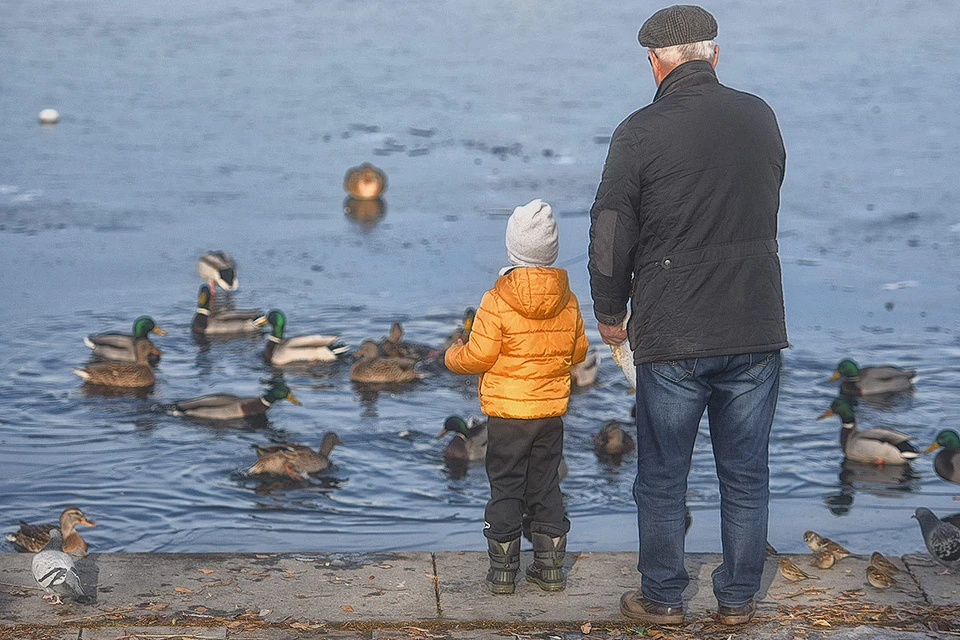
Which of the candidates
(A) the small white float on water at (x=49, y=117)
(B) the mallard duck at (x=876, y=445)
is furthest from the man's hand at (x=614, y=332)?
(A) the small white float on water at (x=49, y=117)

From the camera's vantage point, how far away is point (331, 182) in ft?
51.6

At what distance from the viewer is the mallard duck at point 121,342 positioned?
9828 mm

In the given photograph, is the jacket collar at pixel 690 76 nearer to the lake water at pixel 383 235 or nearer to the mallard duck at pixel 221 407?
the lake water at pixel 383 235

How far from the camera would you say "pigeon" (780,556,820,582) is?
5.45 metres

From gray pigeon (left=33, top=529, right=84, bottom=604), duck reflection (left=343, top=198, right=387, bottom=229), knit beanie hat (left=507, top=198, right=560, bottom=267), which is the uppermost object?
duck reflection (left=343, top=198, right=387, bottom=229)

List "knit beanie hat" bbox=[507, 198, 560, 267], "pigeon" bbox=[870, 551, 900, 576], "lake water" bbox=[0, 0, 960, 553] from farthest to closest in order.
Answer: "lake water" bbox=[0, 0, 960, 553], "pigeon" bbox=[870, 551, 900, 576], "knit beanie hat" bbox=[507, 198, 560, 267]

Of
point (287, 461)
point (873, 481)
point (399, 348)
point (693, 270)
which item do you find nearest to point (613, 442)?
point (873, 481)

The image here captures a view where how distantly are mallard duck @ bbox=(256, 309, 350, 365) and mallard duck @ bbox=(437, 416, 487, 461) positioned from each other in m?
1.93

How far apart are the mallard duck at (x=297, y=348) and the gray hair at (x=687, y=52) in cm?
595

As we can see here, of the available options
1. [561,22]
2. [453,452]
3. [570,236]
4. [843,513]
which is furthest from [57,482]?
[561,22]

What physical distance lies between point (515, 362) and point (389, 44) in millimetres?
20038

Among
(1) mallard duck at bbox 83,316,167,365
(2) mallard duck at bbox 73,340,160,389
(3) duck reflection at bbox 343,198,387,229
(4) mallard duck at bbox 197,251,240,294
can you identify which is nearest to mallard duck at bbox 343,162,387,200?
(3) duck reflection at bbox 343,198,387,229

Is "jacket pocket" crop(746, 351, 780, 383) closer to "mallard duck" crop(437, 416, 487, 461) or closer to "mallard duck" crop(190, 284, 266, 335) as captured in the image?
"mallard duck" crop(437, 416, 487, 461)

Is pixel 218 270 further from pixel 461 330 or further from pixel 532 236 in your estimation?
pixel 532 236
